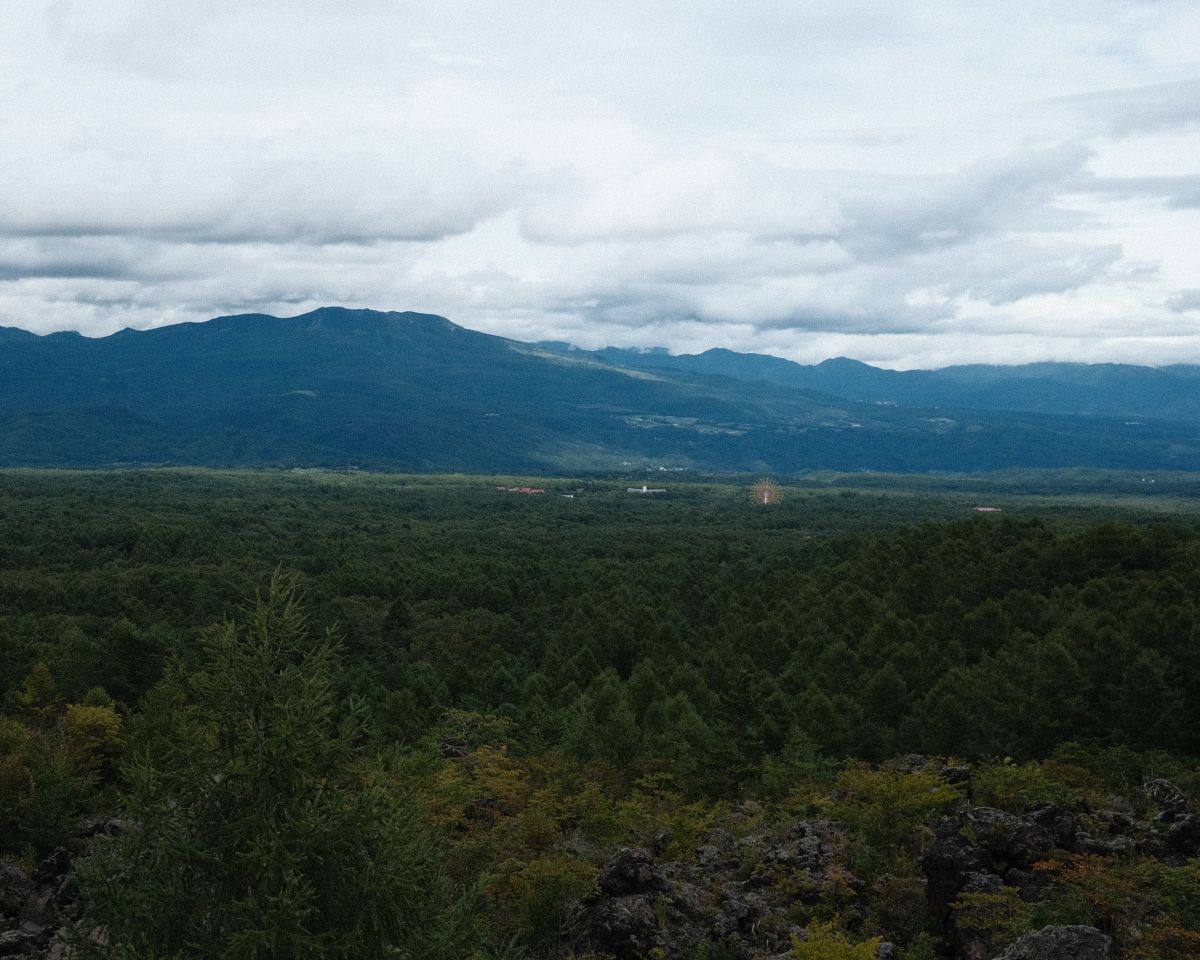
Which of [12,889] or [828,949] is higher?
[828,949]

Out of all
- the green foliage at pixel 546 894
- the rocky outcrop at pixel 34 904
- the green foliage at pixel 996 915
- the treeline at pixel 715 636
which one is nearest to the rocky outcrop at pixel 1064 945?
the green foliage at pixel 996 915

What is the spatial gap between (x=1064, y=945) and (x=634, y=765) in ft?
97.0

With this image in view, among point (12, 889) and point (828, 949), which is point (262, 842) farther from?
point (12, 889)

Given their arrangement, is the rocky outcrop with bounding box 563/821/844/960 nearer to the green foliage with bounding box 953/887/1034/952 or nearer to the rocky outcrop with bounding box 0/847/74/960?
the green foliage with bounding box 953/887/1034/952

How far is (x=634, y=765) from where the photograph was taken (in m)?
49.1

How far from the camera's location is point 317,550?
143 m

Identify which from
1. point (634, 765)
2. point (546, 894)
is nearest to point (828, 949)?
point (546, 894)

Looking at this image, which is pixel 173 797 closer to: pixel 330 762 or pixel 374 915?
pixel 330 762

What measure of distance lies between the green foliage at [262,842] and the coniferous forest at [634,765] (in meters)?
0.06

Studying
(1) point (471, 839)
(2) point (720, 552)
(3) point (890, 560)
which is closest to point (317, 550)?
(2) point (720, 552)

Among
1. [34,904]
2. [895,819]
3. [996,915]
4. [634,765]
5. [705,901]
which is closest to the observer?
A: [996,915]

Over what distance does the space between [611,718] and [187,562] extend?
3667 inches

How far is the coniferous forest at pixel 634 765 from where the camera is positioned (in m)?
17.4

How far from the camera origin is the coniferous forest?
57.0ft
